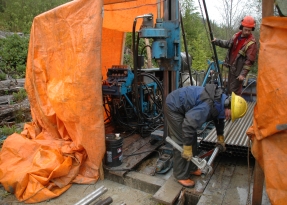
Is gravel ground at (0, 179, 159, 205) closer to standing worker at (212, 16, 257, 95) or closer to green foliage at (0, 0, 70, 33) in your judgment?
standing worker at (212, 16, 257, 95)

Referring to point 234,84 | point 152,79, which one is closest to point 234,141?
point 234,84

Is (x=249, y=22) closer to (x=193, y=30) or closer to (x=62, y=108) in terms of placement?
(x=62, y=108)

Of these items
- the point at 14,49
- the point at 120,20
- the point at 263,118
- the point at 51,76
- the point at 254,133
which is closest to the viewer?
the point at 263,118

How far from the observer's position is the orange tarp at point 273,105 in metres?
1.65

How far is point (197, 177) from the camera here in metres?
3.05

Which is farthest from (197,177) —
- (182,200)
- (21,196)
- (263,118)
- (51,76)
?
(51,76)

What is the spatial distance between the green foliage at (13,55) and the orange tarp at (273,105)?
847 centimetres

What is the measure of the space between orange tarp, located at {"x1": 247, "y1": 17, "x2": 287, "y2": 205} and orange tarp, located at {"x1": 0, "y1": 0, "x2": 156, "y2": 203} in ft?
6.44

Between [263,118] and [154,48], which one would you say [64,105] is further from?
[263,118]

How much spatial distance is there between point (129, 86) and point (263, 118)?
9.06 ft

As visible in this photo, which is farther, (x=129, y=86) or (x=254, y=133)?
(x=129, y=86)

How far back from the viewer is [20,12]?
42.5ft

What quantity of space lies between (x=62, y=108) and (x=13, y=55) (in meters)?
7.20

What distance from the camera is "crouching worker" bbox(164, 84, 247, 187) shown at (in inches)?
97.2
